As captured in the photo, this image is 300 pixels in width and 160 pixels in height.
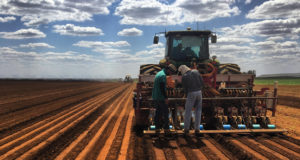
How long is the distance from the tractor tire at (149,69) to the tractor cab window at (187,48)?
2.31ft

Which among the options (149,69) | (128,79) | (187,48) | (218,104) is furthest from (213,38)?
(128,79)

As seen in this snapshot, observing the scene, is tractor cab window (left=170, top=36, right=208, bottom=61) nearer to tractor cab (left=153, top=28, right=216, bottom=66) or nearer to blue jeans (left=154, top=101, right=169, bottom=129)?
tractor cab (left=153, top=28, right=216, bottom=66)

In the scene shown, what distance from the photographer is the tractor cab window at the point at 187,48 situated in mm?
8359

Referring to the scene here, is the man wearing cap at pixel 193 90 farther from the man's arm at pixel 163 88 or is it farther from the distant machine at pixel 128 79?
the distant machine at pixel 128 79

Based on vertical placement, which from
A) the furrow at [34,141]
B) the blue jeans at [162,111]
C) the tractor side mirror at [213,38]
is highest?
the tractor side mirror at [213,38]

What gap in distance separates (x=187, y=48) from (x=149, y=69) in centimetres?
161

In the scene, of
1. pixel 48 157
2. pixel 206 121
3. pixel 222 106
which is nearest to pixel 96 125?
pixel 48 157

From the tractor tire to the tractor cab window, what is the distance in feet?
2.31

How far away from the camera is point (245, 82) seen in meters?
7.72

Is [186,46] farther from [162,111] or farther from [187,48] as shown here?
[162,111]

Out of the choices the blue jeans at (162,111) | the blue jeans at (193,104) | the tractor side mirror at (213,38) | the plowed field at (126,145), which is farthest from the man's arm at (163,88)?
the tractor side mirror at (213,38)

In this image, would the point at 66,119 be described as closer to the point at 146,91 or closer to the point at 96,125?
the point at 96,125

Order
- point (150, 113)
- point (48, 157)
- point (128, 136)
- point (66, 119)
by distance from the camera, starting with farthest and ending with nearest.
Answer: point (66, 119) → point (150, 113) → point (128, 136) → point (48, 157)

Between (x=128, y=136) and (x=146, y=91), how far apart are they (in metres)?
1.52
